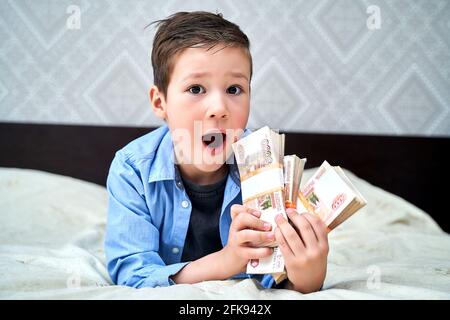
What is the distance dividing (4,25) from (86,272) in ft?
4.15

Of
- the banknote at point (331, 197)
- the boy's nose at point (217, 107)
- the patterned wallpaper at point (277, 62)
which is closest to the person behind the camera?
the banknote at point (331, 197)

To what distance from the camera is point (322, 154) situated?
2008 mm

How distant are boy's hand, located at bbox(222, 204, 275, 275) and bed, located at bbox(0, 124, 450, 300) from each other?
5cm

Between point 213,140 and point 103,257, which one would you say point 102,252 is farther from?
point 213,140

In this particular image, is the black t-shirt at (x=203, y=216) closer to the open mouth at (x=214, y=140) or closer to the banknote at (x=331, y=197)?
the open mouth at (x=214, y=140)

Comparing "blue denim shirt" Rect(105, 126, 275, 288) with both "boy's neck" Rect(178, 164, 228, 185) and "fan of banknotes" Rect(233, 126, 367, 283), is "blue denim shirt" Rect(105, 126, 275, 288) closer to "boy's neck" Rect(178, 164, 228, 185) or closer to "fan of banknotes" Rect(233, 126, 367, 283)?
"boy's neck" Rect(178, 164, 228, 185)

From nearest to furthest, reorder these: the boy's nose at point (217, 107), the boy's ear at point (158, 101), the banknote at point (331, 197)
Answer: the banknote at point (331, 197) < the boy's nose at point (217, 107) < the boy's ear at point (158, 101)

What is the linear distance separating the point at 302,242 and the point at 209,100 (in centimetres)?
31

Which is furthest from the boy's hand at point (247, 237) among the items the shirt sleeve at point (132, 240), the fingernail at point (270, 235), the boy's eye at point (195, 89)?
the boy's eye at point (195, 89)

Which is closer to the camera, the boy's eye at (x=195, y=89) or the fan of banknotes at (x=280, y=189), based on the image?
the fan of banknotes at (x=280, y=189)

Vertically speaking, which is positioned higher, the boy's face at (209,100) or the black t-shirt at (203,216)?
the boy's face at (209,100)

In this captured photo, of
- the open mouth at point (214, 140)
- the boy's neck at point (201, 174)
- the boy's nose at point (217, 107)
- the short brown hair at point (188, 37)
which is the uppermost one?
the short brown hair at point (188, 37)

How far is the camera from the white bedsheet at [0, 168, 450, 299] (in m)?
0.78

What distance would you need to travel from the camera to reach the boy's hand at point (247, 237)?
30.2 inches
